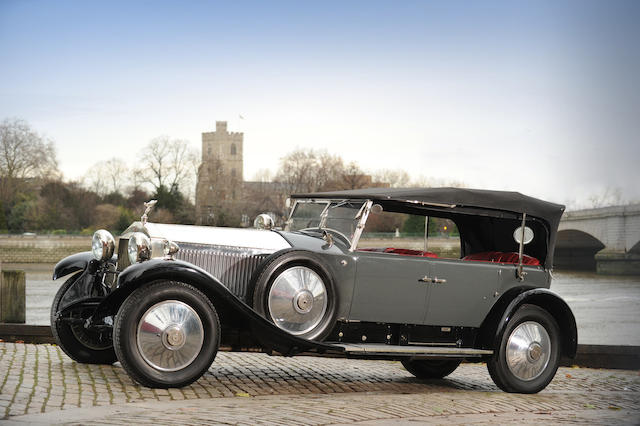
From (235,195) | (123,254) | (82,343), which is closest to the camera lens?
(123,254)

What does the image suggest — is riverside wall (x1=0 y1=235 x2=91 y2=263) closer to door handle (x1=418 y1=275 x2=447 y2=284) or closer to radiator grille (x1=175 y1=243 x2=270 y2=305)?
radiator grille (x1=175 y1=243 x2=270 y2=305)

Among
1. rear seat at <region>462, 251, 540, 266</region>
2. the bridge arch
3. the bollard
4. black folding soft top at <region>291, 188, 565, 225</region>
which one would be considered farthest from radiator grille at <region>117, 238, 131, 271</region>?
the bridge arch

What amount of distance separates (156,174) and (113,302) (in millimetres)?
→ 73020

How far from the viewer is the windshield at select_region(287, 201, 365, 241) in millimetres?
7715

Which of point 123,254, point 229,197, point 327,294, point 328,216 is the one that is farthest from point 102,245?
point 229,197

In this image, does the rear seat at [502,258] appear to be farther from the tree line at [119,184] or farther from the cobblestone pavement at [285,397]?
the tree line at [119,184]

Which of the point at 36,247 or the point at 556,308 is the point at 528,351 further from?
the point at 36,247

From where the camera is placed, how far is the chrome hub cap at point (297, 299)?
700cm

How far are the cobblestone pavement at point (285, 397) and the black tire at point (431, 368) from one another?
0.49ft

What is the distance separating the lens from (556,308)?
842 cm

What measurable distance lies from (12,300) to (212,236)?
6.16m

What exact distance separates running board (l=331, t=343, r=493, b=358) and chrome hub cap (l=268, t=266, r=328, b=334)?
0.34 m

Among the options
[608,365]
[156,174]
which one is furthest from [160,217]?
[608,365]

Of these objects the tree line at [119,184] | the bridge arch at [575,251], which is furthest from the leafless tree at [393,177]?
the bridge arch at [575,251]
